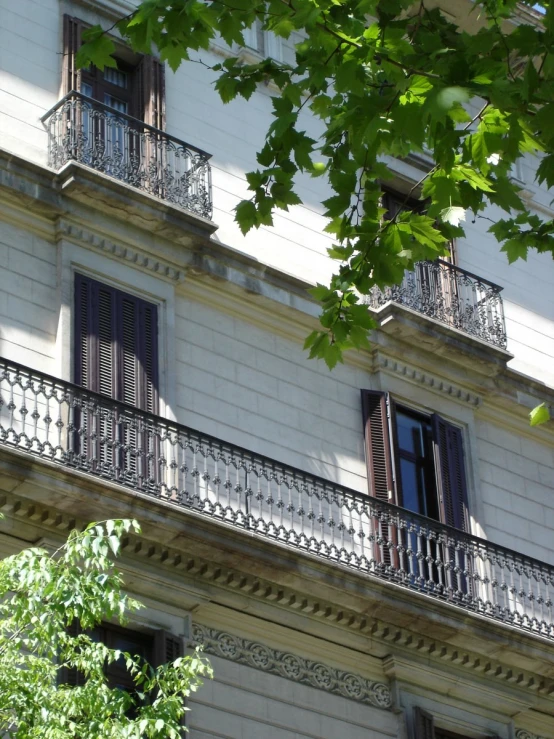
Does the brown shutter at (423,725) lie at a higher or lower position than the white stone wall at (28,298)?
lower

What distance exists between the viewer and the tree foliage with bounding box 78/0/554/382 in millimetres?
11500

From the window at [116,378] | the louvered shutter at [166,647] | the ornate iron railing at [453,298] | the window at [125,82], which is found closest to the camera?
the louvered shutter at [166,647]

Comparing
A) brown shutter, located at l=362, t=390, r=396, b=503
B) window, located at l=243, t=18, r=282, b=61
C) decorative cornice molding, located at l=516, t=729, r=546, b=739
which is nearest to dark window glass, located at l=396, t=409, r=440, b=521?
brown shutter, located at l=362, t=390, r=396, b=503

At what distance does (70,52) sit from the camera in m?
20.0

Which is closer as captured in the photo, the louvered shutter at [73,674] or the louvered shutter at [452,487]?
the louvered shutter at [73,674]

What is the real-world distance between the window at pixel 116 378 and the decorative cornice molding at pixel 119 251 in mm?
399

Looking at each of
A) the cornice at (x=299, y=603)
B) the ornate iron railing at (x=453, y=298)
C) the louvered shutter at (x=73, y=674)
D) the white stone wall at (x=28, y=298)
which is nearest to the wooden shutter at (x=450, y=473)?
the ornate iron railing at (x=453, y=298)

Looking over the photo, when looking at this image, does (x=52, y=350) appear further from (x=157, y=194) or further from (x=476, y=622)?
(x=476, y=622)

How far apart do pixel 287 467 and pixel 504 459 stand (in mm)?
4012

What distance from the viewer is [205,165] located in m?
20.5

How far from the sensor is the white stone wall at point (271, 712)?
17188mm

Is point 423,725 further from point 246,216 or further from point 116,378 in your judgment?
point 246,216

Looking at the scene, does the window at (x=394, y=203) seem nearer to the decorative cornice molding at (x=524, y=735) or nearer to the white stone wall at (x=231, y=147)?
the white stone wall at (x=231, y=147)

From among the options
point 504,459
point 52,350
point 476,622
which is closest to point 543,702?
point 476,622
